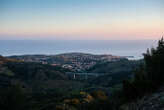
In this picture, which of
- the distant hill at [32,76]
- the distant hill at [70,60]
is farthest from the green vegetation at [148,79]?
the distant hill at [70,60]

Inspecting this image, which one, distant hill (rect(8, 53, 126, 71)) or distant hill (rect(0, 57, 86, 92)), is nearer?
distant hill (rect(0, 57, 86, 92))

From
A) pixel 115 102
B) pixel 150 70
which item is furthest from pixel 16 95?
pixel 150 70

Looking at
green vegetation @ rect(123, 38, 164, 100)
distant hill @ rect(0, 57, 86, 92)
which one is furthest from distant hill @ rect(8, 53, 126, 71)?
green vegetation @ rect(123, 38, 164, 100)

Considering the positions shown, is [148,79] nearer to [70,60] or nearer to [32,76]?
[32,76]

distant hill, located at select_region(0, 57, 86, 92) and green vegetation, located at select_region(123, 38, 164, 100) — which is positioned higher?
green vegetation, located at select_region(123, 38, 164, 100)

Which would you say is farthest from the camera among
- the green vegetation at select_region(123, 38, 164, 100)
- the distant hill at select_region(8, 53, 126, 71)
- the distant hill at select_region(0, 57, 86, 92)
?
the distant hill at select_region(8, 53, 126, 71)

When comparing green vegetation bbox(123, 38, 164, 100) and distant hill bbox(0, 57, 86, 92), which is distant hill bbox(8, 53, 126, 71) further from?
green vegetation bbox(123, 38, 164, 100)

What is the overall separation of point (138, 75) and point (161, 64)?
1.24 metres

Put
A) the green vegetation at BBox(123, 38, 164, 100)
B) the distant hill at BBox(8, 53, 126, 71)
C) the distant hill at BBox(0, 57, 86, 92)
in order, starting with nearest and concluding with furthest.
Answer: the green vegetation at BBox(123, 38, 164, 100), the distant hill at BBox(0, 57, 86, 92), the distant hill at BBox(8, 53, 126, 71)

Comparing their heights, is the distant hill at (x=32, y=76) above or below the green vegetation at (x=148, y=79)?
below

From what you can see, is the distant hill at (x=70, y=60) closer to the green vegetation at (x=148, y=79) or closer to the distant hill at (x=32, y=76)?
the distant hill at (x=32, y=76)

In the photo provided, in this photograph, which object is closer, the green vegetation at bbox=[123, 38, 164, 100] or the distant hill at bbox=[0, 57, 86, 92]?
the green vegetation at bbox=[123, 38, 164, 100]

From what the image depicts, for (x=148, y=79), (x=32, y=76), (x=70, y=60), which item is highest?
(x=148, y=79)

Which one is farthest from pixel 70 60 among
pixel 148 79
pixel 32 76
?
pixel 148 79
